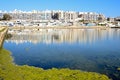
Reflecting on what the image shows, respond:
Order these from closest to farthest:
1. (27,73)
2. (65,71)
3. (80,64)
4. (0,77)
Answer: (0,77), (27,73), (65,71), (80,64)

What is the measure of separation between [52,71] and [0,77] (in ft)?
14.8

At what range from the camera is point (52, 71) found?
2144cm

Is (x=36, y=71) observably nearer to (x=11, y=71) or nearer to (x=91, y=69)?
(x=11, y=71)

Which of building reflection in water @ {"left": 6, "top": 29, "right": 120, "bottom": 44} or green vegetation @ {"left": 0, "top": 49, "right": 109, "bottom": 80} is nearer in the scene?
green vegetation @ {"left": 0, "top": 49, "right": 109, "bottom": 80}

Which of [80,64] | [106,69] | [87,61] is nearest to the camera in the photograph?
[106,69]

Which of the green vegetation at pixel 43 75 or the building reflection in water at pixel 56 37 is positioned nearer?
the green vegetation at pixel 43 75

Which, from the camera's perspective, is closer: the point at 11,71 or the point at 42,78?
the point at 42,78

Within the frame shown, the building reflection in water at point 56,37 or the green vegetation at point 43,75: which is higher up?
the green vegetation at point 43,75

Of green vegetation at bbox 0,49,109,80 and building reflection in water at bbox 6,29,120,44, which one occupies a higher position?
green vegetation at bbox 0,49,109,80

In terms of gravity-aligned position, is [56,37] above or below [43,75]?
below

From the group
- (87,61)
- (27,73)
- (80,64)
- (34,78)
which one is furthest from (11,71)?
(87,61)

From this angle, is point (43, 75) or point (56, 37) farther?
point (56, 37)

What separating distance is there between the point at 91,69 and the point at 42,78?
19.7 feet

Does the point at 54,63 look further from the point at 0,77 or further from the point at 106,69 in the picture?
the point at 0,77
